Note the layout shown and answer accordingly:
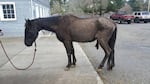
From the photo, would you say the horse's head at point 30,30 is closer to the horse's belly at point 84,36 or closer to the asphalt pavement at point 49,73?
the asphalt pavement at point 49,73

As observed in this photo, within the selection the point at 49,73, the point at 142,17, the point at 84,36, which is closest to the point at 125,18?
the point at 142,17

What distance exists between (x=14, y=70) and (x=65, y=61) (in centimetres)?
176

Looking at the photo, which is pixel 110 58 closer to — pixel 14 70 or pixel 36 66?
pixel 36 66

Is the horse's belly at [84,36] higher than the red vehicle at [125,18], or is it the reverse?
the red vehicle at [125,18]

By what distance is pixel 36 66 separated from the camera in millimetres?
6746

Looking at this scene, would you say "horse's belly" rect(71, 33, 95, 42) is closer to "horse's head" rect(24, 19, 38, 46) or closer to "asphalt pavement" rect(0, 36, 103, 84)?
"asphalt pavement" rect(0, 36, 103, 84)

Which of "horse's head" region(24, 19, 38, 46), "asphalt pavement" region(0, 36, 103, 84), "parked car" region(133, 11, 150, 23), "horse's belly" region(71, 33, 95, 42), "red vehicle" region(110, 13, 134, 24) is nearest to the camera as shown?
"asphalt pavement" region(0, 36, 103, 84)

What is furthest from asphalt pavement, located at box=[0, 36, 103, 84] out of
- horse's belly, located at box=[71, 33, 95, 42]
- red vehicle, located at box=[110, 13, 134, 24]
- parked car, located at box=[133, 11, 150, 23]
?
parked car, located at box=[133, 11, 150, 23]

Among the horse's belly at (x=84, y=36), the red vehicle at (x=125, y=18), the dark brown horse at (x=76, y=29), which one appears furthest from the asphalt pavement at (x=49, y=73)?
the red vehicle at (x=125, y=18)

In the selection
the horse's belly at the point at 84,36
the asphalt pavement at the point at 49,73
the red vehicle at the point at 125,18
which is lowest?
the asphalt pavement at the point at 49,73

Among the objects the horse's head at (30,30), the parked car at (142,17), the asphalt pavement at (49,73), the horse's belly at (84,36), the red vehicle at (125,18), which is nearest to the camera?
the asphalt pavement at (49,73)

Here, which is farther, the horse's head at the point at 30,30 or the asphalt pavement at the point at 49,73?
the horse's head at the point at 30,30

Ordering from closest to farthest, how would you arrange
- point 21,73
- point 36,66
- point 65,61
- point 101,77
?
point 101,77 → point 21,73 → point 36,66 → point 65,61

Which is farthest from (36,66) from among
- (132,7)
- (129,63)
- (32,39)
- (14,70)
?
(132,7)
